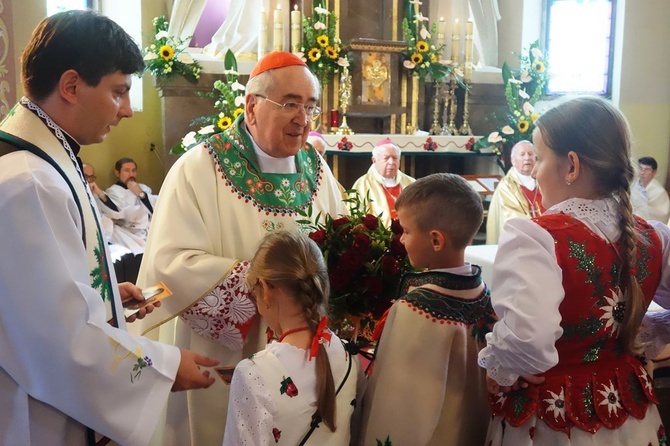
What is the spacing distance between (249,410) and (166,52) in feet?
22.9

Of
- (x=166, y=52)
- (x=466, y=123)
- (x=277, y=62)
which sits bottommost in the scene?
(x=466, y=123)

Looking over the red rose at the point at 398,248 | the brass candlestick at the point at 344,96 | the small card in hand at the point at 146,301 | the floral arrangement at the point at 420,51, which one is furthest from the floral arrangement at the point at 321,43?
the small card in hand at the point at 146,301

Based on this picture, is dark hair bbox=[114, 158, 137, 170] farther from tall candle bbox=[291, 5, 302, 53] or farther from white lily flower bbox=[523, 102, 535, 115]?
white lily flower bbox=[523, 102, 535, 115]

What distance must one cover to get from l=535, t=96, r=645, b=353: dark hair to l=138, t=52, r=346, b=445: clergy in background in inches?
46.5

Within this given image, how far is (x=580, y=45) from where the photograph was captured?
1038 centimetres

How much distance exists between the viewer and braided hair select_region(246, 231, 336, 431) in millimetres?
1735

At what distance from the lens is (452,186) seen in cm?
193

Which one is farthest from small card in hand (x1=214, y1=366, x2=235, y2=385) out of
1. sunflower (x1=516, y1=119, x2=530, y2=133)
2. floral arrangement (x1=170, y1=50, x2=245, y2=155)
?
sunflower (x1=516, y1=119, x2=530, y2=133)

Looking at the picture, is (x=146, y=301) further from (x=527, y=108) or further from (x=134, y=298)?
(x=527, y=108)

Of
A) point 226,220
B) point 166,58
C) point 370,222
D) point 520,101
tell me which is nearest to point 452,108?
point 520,101

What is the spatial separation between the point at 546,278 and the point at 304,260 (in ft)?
2.00

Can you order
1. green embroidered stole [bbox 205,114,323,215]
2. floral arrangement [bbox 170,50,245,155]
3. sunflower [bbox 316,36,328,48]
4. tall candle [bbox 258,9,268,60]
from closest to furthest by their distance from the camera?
green embroidered stole [bbox 205,114,323,215] → floral arrangement [bbox 170,50,245,155] → tall candle [bbox 258,9,268,60] → sunflower [bbox 316,36,328,48]

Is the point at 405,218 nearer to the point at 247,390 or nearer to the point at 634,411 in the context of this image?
the point at 247,390

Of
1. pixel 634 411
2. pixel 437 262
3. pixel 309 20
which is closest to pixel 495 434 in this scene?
pixel 634 411
